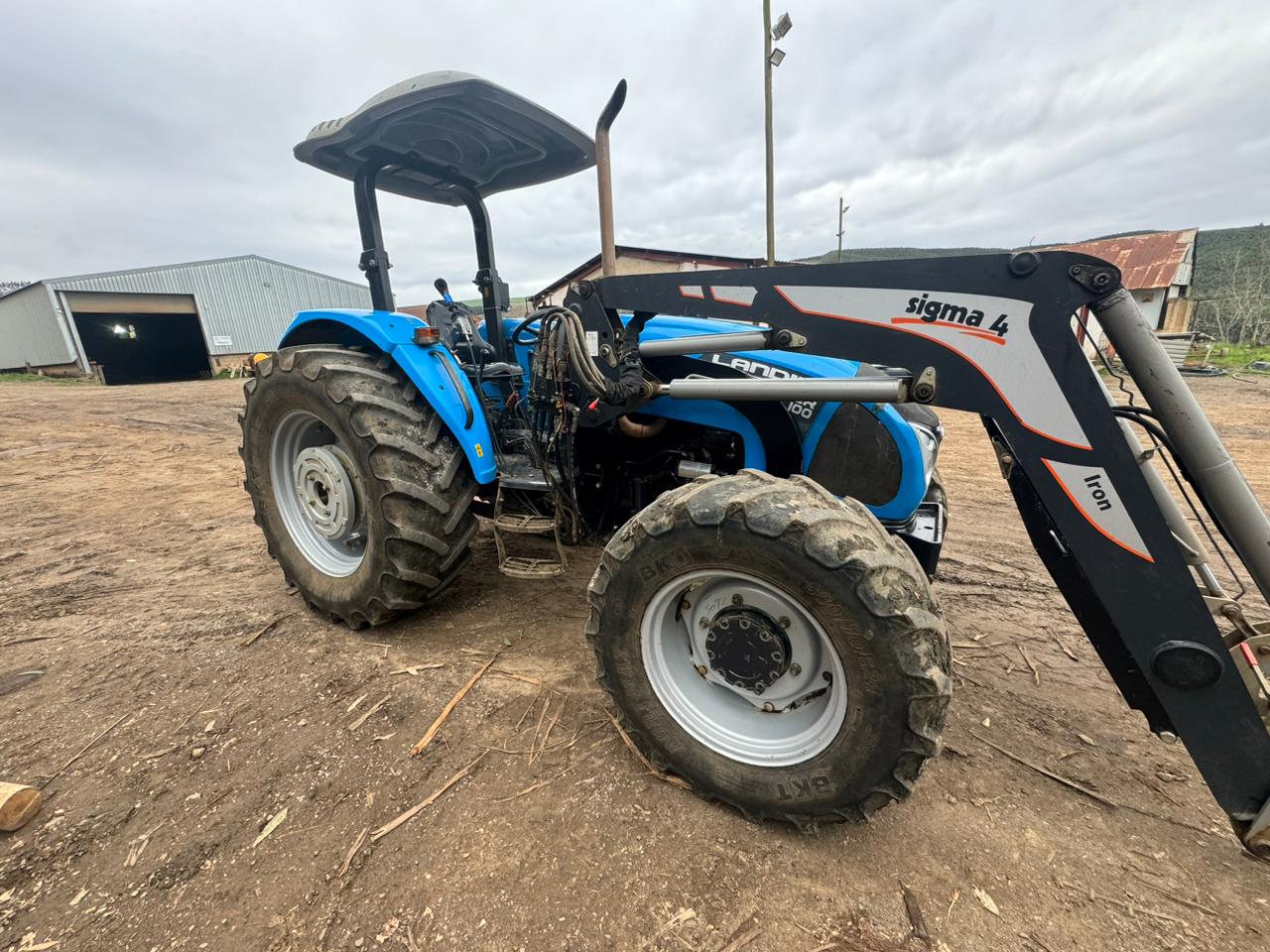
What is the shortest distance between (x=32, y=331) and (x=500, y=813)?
3092 cm

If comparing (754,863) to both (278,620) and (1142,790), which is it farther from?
(278,620)

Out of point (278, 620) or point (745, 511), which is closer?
point (745, 511)

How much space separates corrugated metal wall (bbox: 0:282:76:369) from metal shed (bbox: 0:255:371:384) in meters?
0.04

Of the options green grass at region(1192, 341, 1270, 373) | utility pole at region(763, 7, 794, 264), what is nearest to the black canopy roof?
utility pole at region(763, 7, 794, 264)

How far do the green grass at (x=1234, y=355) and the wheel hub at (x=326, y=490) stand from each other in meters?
19.8

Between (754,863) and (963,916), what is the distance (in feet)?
1.72

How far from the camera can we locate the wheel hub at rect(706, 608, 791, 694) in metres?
1.75

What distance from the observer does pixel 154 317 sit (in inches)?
947

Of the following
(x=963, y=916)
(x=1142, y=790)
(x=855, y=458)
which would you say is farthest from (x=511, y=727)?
(x=1142, y=790)

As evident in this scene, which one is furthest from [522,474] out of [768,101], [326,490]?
[768,101]

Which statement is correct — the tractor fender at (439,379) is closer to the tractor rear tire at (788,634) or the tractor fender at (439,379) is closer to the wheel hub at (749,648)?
the tractor rear tire at (788,634)

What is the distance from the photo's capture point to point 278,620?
3.01 meters

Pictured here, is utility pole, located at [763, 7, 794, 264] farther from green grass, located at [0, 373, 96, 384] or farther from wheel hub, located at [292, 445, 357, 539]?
green grass, located at [0, 373, 96, 384]

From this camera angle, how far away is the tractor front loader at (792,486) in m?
1.50
